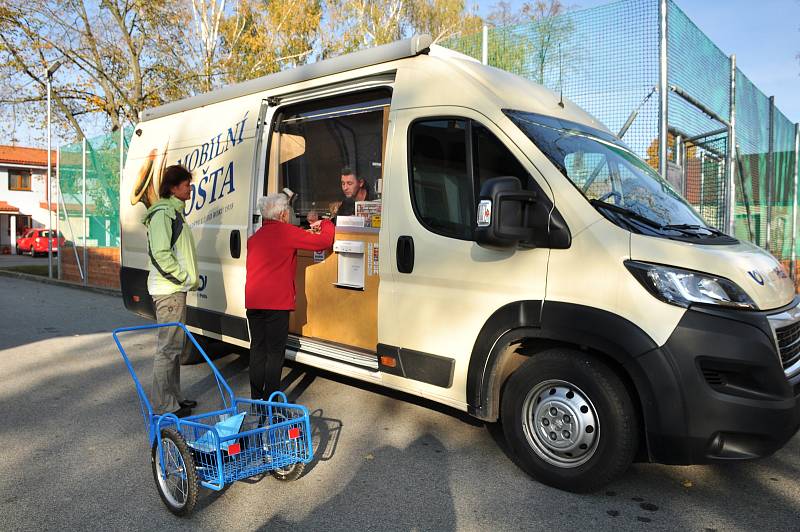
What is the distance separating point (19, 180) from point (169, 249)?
46108mm

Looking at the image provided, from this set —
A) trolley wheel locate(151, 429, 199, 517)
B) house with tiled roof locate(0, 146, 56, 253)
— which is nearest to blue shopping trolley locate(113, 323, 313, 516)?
trolley wheel locate(151, 429, 199, 517)

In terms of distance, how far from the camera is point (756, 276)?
11.2 ft

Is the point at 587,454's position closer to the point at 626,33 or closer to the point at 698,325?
the point at 698,325

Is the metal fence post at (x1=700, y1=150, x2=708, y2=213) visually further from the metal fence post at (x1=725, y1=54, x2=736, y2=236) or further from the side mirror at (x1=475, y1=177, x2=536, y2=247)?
the side mirror at (x1=475, y1=177, x2=536, y2=247)

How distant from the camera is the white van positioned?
3.25m

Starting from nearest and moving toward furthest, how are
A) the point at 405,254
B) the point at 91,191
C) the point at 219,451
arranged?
the point at 219,451 < the point at 405,254 < the point at 91,191

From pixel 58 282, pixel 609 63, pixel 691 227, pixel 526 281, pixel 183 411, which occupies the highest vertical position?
pixel 609 63

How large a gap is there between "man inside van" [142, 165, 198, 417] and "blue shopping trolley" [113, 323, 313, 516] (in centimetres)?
111

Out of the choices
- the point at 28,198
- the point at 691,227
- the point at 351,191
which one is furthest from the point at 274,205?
the point at 28,198

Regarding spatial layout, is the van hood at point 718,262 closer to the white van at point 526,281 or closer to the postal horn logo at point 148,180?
the white van at point 526,281

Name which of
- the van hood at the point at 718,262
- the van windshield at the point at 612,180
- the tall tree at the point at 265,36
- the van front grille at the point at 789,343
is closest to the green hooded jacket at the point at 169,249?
the van windshield at the point at 612,180

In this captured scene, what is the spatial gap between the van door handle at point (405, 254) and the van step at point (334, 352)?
2.80 ft

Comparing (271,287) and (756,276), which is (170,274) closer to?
(271,287)

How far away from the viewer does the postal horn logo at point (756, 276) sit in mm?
3379
